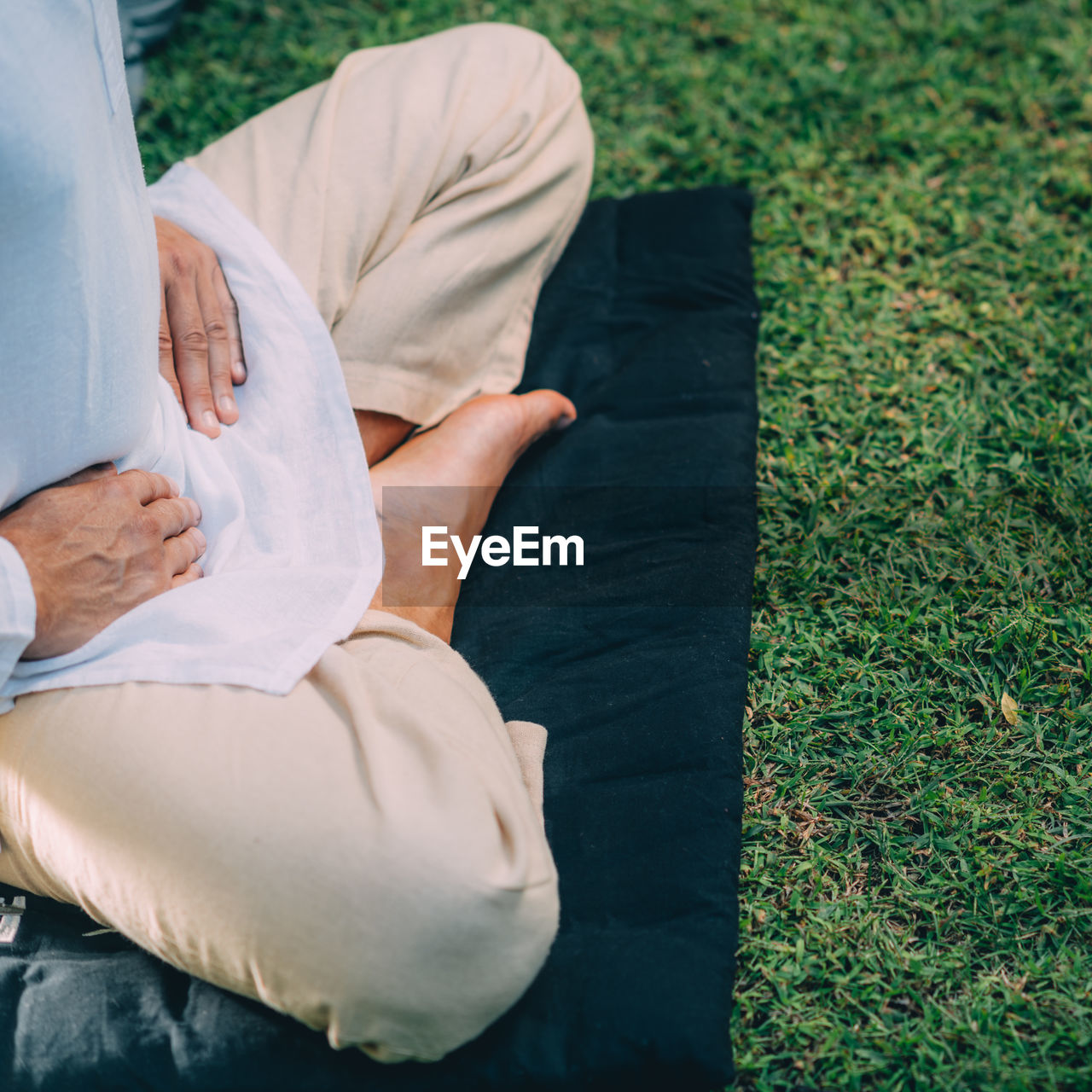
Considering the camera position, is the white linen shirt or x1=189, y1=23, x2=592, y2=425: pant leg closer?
the white linen shirt

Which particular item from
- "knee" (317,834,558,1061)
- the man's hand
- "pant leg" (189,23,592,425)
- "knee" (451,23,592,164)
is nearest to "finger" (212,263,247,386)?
the man's hand

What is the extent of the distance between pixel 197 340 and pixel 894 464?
1249mm

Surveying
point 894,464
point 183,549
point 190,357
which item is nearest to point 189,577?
point 183,549

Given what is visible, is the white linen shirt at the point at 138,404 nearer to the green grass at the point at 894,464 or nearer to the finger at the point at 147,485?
the finger at the point at 147,485

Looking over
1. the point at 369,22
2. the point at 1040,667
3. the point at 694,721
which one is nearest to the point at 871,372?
the point at 1040,667

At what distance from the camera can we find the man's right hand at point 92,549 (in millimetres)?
1118

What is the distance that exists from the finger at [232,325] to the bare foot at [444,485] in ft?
0.85

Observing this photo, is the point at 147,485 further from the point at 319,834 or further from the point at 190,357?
the point at 319,834

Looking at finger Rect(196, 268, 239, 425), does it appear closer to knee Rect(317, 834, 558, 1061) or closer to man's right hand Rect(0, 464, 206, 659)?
man's right hand Rect(0, 464, 206, 659)

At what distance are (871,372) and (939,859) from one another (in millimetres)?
1019

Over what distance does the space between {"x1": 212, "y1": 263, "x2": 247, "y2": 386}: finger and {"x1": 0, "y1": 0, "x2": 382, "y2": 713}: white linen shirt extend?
0.04 ft

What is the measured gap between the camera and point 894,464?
1.84 metres

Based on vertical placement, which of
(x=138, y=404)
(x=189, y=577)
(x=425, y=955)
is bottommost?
(x=425, y=955)

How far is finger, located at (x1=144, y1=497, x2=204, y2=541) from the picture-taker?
4.09ft
